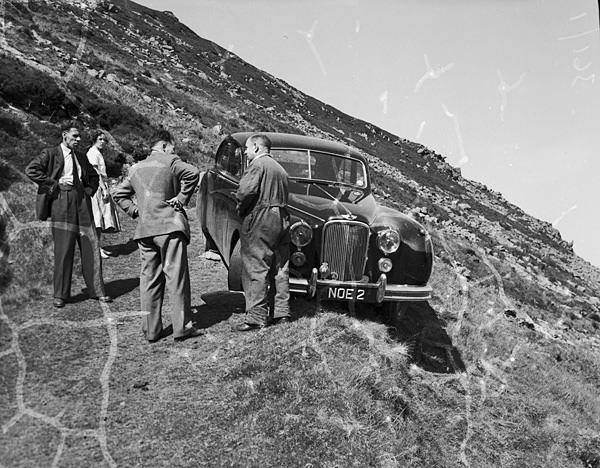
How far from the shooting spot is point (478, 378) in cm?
852

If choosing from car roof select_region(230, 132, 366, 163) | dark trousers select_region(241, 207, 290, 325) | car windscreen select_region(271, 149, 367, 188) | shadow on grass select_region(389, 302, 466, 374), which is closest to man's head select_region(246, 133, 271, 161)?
dark trousers select_region(241, 207, 290, 325)

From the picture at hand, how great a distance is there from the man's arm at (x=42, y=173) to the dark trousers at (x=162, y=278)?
1610 millimetres

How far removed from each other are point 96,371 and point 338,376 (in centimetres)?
222

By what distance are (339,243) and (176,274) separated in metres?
→ 2.01

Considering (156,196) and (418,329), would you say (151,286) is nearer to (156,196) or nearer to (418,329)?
(156,196)

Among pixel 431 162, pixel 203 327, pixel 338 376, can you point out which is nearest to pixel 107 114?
pixel 203 327

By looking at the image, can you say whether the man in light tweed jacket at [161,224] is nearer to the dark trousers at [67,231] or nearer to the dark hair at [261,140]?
the dark hair at [261,140]

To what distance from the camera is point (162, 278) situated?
5.89 metres

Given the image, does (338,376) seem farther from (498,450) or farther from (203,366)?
(498,450)

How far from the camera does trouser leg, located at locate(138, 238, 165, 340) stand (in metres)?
5.79

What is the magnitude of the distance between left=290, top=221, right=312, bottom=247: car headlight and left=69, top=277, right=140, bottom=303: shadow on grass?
8.21 ft

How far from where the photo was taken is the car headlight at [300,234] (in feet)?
21.9

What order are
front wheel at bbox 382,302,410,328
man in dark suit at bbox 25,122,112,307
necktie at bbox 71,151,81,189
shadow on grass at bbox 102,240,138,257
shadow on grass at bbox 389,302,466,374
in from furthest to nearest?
shadow on grass at bbox 102,240,138,257 < shadow on grass at bbox 389,302,466,374 < front wheel at bbox 382,302,410,328 < necktie at bbox 71,151,81,189 < man in dark suit at bbox 25,122,112,307

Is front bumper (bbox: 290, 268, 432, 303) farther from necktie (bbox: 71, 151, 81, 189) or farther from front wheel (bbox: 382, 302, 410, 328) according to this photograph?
necktie (bbox: 71, 151, 81, 189)
